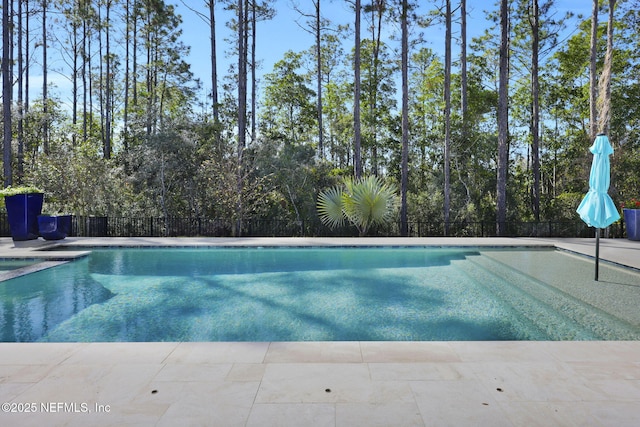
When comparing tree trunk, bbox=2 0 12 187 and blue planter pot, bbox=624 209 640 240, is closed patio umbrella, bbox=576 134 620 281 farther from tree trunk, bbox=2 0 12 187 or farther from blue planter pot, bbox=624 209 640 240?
tree trunk, bbox=2 0 12 187

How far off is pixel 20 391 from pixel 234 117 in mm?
17765

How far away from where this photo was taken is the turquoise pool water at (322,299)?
14.9ft

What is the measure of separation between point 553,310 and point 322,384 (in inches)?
147

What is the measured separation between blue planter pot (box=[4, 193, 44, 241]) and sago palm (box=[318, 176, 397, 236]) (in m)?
7.28

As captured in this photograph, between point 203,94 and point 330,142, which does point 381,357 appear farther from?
point 203,94

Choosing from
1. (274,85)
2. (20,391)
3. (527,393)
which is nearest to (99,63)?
(274,85)

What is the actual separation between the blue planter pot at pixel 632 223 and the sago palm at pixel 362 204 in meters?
5.87

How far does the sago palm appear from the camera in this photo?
38.1 ft

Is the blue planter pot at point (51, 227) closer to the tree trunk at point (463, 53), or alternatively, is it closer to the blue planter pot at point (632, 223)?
the tree trunk at point (463, 53)

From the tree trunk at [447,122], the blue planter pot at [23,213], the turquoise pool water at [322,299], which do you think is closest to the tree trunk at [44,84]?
the blue planter pot at [23,213]

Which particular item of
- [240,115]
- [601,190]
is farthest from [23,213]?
[601,190]

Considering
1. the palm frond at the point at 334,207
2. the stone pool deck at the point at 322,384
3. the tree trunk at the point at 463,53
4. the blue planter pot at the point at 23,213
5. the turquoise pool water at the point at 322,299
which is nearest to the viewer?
the stone pool deck at the point at 322,384

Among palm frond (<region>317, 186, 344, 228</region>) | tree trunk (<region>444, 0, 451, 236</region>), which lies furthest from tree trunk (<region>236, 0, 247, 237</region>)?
tree trunk (<region>444, 0, 451, 236</region>)

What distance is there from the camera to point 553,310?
5.14 m
